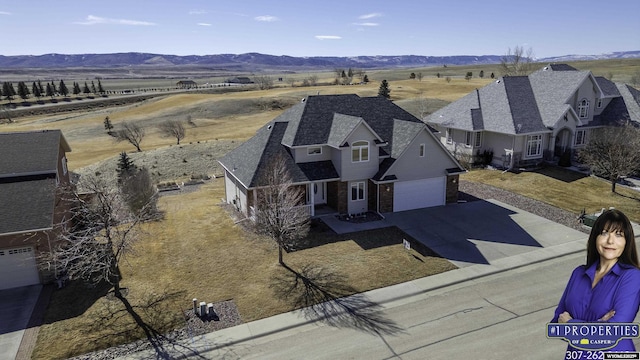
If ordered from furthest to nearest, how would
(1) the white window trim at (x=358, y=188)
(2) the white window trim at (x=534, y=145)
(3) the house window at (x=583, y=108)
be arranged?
(3) the house window at (x=583, y=108) → (2) the white window trim at (x=534, y=145) → (1) the white window trim at (x=358, y=188)

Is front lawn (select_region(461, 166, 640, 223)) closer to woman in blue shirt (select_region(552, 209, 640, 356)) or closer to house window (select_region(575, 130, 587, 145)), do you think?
house window (select_region(575, 130, 587, 145))

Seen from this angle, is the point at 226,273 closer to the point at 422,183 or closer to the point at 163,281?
the point at 163,281

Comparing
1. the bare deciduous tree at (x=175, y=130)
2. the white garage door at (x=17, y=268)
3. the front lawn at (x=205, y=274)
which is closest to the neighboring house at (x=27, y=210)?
the white garage door at (x=17, y=268)

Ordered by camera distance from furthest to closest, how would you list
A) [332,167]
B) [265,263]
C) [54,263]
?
[332,167]
[265,263]
[54,263]

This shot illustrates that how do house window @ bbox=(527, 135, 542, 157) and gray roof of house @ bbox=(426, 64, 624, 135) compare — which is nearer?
house window @ bbox=(527, 135, 542, 157)

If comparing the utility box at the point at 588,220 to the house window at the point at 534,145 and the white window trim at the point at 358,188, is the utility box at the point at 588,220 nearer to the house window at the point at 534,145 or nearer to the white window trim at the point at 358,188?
the house window at the point at 534,145

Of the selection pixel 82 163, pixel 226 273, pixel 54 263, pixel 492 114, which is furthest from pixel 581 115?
pixel 82 163

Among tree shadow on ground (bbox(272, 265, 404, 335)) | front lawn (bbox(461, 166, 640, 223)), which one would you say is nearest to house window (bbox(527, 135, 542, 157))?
front lawn (bbox(461, 166, 640, 223))
